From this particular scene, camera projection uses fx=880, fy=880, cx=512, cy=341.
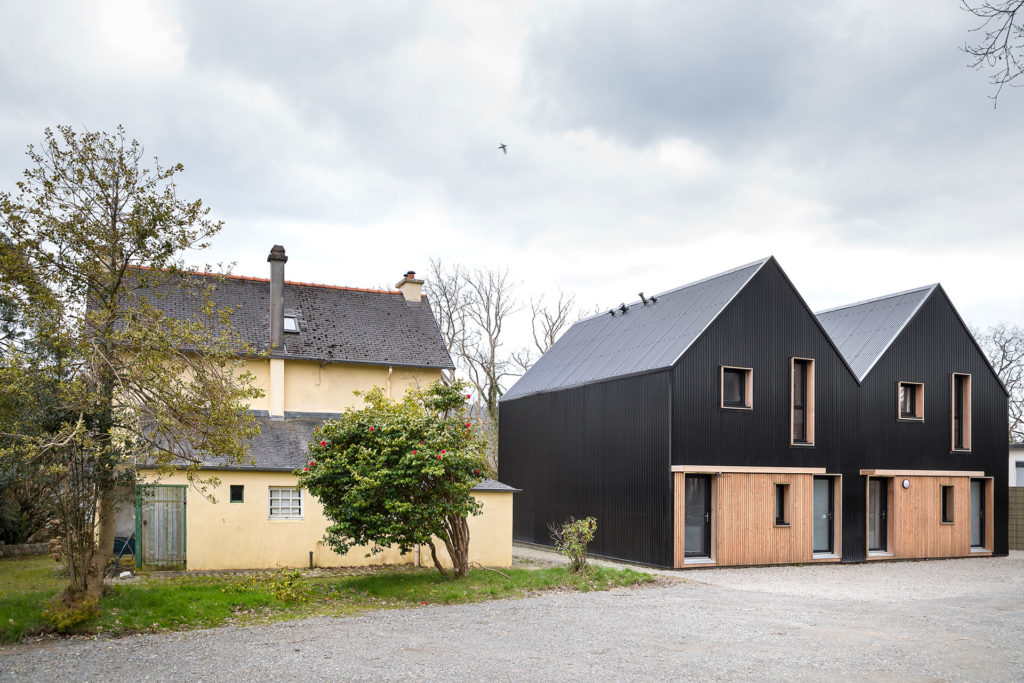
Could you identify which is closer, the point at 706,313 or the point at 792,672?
the point at 792,672

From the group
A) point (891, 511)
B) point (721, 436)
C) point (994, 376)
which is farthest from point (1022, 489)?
point (721, 436)

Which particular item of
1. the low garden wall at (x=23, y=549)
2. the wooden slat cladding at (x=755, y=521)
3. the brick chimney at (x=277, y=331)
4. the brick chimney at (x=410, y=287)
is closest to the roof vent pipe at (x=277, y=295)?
the brick chimney at (x=277, y=331)

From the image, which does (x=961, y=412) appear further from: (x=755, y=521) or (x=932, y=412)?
(x=755, y=521)

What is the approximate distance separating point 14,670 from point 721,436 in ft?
50.1

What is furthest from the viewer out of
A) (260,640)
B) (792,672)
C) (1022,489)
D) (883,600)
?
(1022,489)

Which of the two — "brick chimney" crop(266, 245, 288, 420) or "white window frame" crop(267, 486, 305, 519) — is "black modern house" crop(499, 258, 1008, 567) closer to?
"white window frame" crop(267, 486, 305, 519)

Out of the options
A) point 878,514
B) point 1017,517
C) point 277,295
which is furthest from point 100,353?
point 1017,517

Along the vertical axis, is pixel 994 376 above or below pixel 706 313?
below

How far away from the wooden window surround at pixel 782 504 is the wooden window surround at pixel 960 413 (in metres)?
6.36

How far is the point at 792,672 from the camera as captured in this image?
9.47 metres

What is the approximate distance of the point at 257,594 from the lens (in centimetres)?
1387

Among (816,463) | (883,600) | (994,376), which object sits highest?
(994,376)

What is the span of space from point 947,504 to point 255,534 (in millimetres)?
18440

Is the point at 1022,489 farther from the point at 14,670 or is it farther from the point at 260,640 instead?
the point at 14,670
